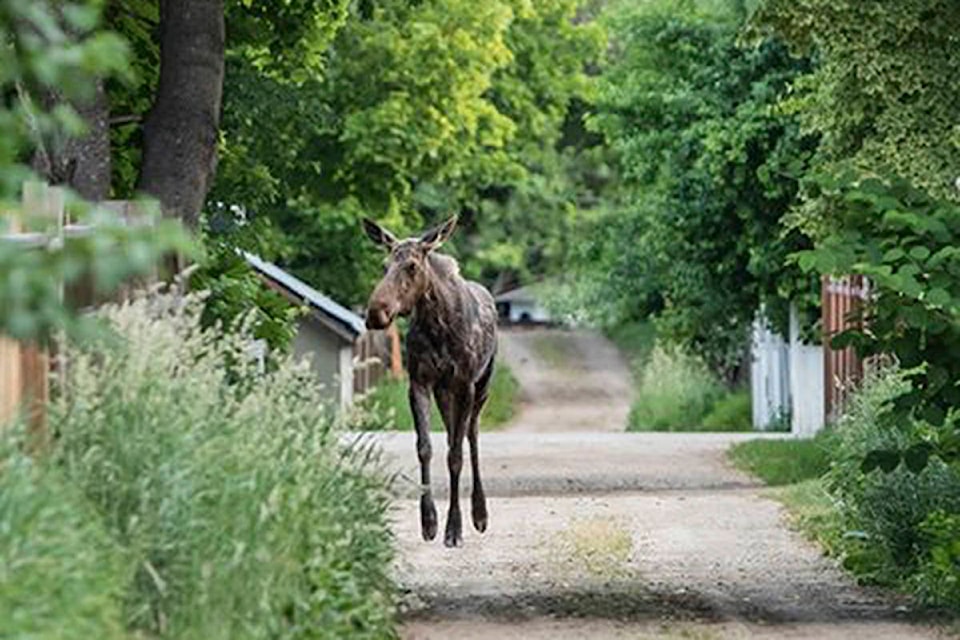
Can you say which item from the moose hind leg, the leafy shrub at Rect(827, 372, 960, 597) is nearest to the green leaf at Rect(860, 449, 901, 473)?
the leafy shrub at Rect(827, 372, 960, 597)

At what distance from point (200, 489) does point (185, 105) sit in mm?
6936

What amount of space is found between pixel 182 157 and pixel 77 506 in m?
7.49

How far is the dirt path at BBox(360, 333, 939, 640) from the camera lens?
14.8 meters

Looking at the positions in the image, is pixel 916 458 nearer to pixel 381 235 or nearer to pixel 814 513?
pixel 381 235

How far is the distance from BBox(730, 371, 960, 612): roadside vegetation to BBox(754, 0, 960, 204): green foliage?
67.3 inches

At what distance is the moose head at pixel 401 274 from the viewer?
18.3 metres

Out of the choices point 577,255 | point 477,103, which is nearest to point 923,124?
point 477,103

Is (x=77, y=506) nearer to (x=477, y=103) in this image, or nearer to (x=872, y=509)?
(x=872, y=509)

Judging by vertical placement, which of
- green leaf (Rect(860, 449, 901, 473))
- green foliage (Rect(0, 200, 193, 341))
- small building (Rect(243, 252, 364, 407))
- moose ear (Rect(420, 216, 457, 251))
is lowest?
green leaf (Rect(860, 449, 901, 473))

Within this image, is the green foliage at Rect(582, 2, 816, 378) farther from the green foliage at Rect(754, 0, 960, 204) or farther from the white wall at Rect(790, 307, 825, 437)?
the green foliage at Rect(754, 0, 960, 204)

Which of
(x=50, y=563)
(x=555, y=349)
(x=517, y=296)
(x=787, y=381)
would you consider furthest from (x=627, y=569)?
(x=517, y=296)

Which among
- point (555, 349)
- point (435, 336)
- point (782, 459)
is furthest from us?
point (555, 349)

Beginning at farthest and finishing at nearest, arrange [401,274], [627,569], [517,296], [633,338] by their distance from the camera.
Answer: [517,296], [633,338], [401,274], [627,569]

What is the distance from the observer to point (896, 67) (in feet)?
69.5
